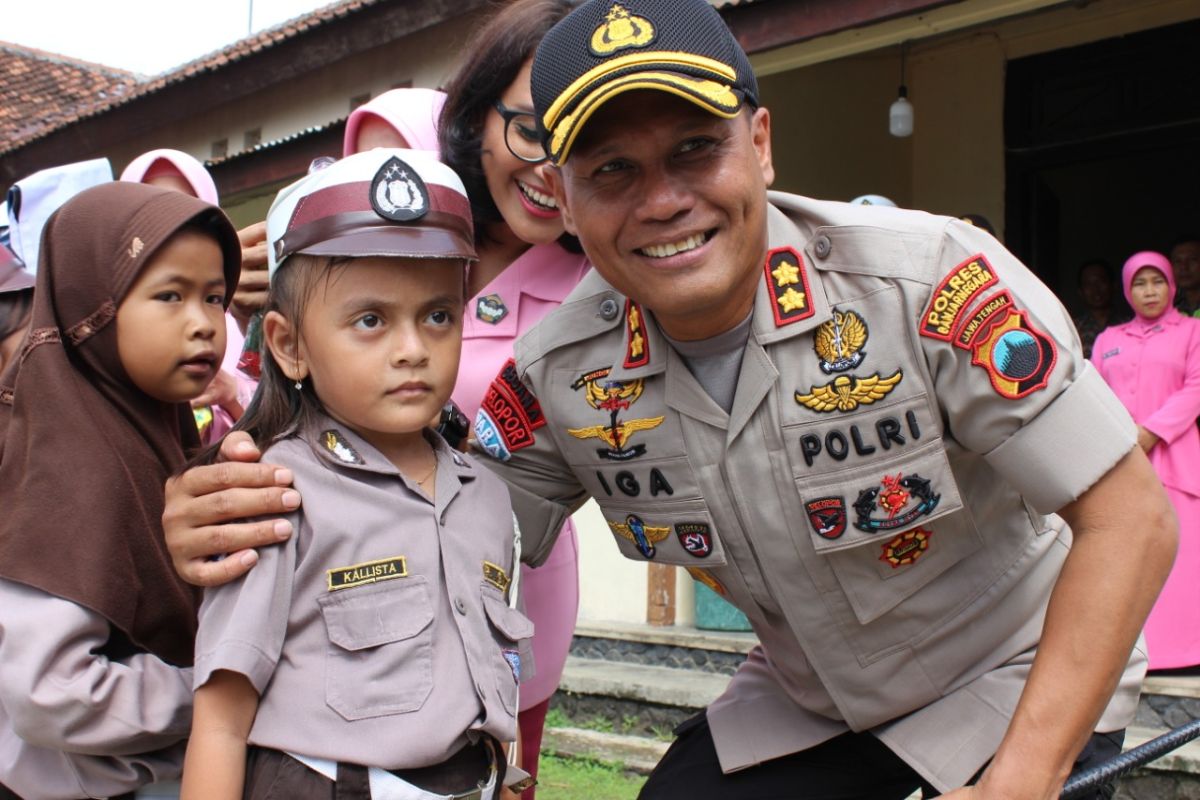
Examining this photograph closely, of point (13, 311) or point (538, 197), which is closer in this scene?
point (538, 197)

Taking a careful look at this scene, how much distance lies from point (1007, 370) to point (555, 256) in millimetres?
1071

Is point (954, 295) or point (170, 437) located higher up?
point (954, 295)

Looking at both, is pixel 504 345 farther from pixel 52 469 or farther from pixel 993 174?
pixel 993 174

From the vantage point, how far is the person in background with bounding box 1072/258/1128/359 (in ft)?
22.9

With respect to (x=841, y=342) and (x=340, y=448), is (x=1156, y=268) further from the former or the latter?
(x=340, y=448)

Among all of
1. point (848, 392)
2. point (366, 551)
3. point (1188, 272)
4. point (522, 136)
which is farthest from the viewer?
point (1188, 272)

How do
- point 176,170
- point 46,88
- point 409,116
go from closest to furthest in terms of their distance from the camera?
point 409,116 → point 176,170 → point 46,88

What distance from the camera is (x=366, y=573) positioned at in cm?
168

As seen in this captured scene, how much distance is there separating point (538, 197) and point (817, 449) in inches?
31.5

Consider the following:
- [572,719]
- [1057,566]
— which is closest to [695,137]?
[1057,566]

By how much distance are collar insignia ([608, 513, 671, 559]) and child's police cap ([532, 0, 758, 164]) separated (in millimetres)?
694

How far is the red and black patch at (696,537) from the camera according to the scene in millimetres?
2041

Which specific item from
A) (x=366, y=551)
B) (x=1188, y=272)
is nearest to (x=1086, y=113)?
(x=1188, y=272)

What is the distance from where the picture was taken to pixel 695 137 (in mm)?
1817
